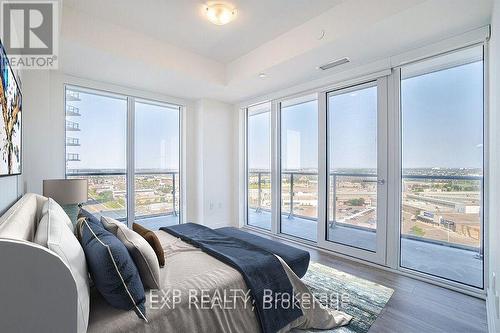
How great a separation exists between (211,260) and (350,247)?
2.10 m

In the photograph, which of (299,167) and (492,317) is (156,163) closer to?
(299,167)

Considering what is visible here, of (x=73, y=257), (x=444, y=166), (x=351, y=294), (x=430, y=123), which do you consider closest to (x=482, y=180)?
(x=444, y=166)

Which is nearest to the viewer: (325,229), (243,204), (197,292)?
(197,292)

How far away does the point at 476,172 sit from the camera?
2.34 metres

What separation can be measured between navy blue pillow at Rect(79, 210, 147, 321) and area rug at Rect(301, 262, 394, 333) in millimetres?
1421

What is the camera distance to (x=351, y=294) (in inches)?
88.5

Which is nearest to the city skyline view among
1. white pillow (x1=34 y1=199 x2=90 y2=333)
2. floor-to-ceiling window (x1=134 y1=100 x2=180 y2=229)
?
floor-to-ceiling window (x1=134 y1=100 x2=180 y2=229)

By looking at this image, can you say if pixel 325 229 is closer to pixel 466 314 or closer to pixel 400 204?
pixel 400 204

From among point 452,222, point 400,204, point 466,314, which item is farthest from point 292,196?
point 466,314

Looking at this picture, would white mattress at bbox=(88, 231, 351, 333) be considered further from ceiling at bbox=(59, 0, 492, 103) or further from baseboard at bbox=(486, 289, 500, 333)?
ceiling at bbox=(59, 0, 492, 103)

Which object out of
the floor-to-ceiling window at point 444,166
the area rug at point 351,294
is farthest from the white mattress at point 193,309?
the floor-to-ceiling window at point 444,166

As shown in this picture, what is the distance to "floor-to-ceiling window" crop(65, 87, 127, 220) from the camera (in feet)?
11.2

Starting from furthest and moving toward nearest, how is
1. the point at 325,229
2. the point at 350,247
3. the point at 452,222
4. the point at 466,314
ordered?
1. the point at 325,229
2. the point at 350,247
3. the point at 452,222
4. the point at 466,314

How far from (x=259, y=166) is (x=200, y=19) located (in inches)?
103
